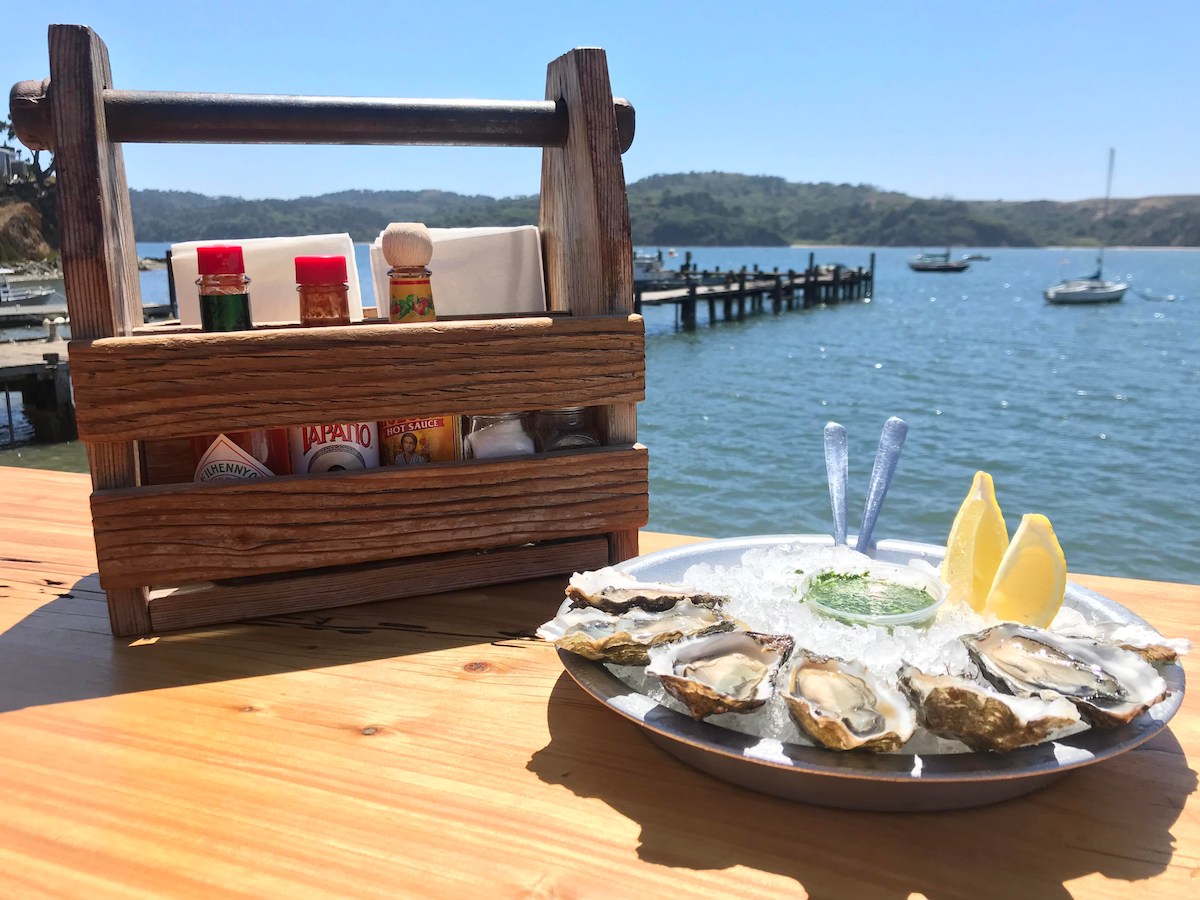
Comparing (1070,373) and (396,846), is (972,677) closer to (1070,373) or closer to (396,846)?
(396,846)

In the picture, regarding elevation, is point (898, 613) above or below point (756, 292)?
above

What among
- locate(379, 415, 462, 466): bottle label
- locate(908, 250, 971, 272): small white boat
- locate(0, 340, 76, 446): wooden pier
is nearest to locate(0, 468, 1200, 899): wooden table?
locate(379, 415, 462, 466): bottle label

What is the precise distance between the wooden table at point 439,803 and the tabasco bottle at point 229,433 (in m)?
0.19

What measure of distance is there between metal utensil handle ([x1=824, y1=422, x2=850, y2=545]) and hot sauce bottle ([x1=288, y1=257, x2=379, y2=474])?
501mm

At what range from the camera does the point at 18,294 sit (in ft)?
74.3

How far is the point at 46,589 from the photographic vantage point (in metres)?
1.08

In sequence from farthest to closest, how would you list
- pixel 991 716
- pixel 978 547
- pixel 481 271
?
pixel 481 271 < pixel 978 547 < pixel 991 716

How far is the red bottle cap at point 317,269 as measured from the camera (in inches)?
36.2

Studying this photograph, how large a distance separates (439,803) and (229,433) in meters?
0.51

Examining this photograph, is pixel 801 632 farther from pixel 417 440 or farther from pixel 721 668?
pixel 417 440

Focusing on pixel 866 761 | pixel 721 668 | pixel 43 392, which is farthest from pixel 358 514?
pixel 43 392

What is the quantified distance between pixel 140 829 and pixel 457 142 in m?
0.76

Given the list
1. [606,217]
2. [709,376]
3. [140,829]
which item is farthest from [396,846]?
[709,376]

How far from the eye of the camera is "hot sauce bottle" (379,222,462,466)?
97 cm
